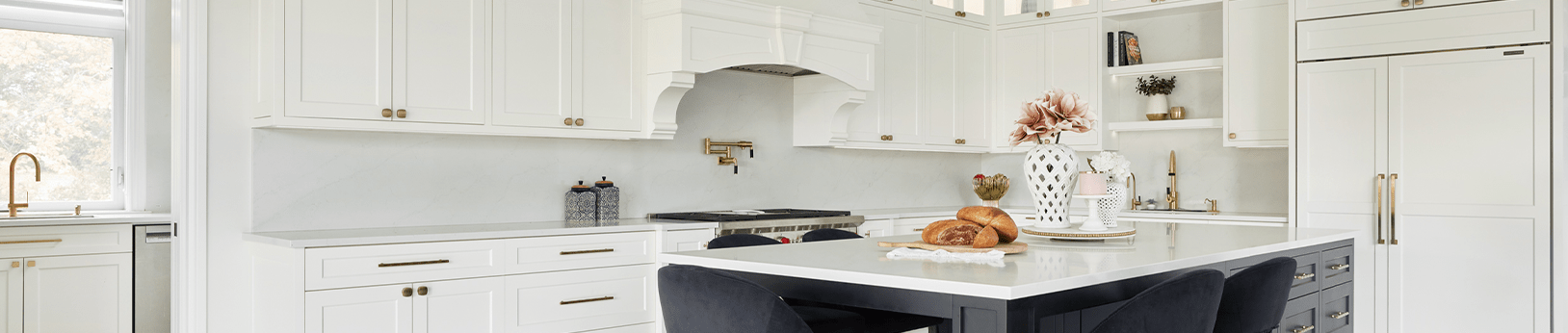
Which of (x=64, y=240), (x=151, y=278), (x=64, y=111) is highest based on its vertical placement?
(x=64, y=111)

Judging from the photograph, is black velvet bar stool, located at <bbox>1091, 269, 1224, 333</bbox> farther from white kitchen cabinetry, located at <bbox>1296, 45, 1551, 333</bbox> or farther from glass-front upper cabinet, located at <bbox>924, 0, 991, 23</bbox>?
glass-front upper cabinet, located at <bbox>924, 0, 991, 23</bbox>

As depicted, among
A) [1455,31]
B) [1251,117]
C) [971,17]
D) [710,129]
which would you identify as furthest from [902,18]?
[1455,31]

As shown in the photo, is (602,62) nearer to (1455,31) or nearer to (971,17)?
(971,17)

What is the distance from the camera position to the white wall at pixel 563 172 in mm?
3623

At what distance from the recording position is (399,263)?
3.27 m

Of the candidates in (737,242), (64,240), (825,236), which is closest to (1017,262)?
(737,242)

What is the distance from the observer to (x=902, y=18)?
5.30 m

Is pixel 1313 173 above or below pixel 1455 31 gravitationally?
below

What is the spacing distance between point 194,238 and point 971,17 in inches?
155

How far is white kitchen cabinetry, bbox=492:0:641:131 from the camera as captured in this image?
377cm

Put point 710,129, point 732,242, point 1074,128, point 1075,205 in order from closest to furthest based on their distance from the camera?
point 1074,128, point 732,242, point 710,129, point 1075,205

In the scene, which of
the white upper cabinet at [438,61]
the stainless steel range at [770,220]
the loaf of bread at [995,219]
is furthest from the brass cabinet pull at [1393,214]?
the white upper cabinet at [438,61]

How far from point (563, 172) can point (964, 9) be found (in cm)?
257

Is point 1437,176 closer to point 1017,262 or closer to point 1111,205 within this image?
point 1111,205
